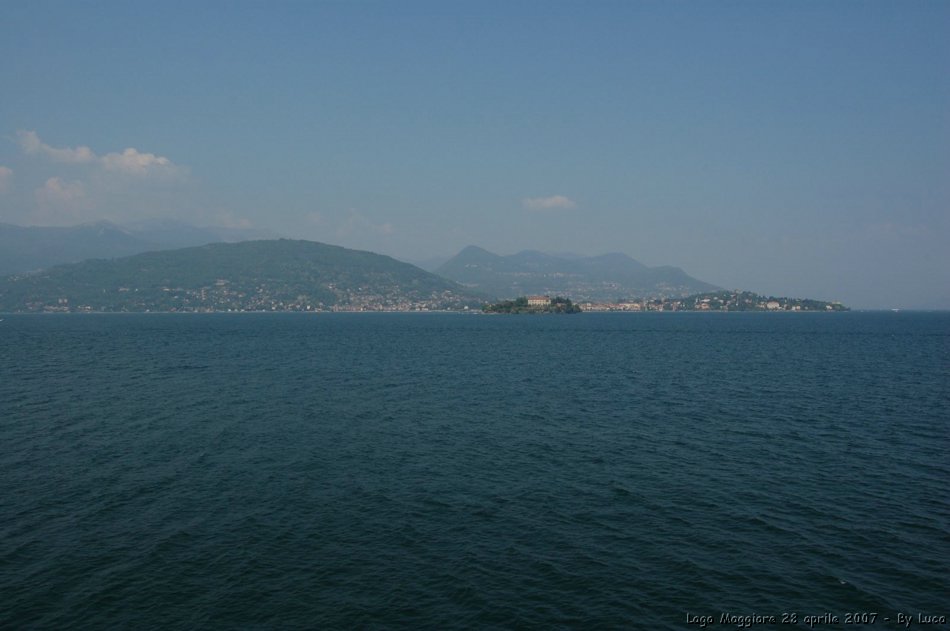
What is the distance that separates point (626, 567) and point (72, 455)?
37258 mm

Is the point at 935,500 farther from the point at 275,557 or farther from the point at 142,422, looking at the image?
the point at 142,422

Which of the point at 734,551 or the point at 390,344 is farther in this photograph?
the point at 390,344

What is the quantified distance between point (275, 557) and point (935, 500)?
34.5 metres

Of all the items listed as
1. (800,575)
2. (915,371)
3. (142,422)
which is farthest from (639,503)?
(915,371)

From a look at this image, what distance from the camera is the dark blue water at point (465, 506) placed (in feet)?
73.9

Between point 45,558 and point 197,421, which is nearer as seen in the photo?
point 45,558

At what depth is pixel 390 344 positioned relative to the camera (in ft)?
462

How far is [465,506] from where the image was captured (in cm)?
3200

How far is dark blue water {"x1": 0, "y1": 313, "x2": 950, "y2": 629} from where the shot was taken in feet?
73.9

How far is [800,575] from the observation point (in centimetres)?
2427

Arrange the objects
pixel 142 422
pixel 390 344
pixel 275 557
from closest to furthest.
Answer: pixel 275 557, pixel 142 422, pixel 390 344

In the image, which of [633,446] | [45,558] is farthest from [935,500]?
[45,558]

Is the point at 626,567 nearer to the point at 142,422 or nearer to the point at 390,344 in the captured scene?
the point at 142,422

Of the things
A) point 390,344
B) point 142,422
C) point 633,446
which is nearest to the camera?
point 633,446
